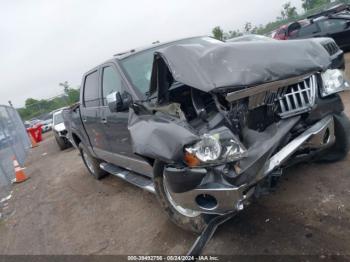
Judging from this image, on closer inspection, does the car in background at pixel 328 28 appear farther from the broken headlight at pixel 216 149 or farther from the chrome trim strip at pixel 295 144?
the broken headlight at pixel 216 149

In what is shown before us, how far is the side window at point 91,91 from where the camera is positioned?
5.39 metres

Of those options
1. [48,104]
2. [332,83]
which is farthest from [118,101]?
[48,104]

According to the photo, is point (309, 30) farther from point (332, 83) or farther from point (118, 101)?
point (118, 101)

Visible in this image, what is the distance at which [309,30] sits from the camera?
12.3m

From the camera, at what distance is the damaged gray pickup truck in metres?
2.72

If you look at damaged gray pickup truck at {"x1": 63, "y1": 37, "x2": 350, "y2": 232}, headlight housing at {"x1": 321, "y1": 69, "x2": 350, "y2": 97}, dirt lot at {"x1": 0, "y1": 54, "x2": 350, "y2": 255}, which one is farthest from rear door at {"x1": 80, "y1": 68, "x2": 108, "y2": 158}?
headlight housing at {"x1": 321, "y1": 69, "x2": 350, "y2": 97}

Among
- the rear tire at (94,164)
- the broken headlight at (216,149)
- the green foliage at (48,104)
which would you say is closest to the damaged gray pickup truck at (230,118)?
the broken headlight at (216,149)

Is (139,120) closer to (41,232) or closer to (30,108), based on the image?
(41,232)

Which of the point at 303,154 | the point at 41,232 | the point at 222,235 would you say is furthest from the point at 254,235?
the point at 41,232

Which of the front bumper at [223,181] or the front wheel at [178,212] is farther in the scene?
the front wheel at [178,212]

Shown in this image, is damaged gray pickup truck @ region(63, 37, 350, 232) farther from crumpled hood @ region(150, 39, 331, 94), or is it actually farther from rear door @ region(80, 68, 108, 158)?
rear door @ region(80, 68, 108, 158)

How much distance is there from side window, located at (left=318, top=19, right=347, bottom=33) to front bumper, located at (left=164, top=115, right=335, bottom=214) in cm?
1024

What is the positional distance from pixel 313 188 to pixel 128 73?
2.51 m

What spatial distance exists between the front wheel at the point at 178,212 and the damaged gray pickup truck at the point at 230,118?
10 millimetres
